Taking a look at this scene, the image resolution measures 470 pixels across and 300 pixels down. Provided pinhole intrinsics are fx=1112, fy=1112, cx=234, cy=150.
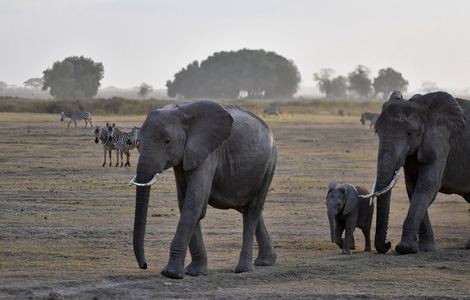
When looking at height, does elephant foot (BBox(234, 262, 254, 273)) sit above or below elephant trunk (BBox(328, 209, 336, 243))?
below

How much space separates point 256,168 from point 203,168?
1.02 metres

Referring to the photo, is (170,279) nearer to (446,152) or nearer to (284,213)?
(446,152)

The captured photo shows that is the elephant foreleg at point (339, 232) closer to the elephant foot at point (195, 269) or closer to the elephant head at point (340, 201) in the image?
the elephant head at point (340, 201)

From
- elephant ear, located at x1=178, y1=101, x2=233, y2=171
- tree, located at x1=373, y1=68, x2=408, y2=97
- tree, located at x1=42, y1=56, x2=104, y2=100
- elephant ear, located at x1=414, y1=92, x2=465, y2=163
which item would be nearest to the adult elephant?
elephant ear, located at x1=178, y1=101, x2=233, y2=171

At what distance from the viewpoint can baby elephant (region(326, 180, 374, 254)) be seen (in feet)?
46.7

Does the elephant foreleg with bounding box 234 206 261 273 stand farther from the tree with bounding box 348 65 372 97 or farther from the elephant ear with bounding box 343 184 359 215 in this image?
the tree with bounding box 348 65 372 97

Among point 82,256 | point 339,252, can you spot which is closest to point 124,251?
point 82,256

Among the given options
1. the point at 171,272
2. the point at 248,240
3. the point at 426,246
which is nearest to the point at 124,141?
the point at 426,246

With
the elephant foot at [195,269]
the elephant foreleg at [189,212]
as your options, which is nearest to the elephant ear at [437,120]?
the elephant foreleg at [189,212]

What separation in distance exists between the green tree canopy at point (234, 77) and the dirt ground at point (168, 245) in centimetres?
10407

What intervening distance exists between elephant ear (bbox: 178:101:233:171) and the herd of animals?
0.01 meters

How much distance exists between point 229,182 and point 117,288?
6.99 ft

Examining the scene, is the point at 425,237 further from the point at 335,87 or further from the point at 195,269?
the point at 335,87

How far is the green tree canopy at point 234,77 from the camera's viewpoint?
132m
